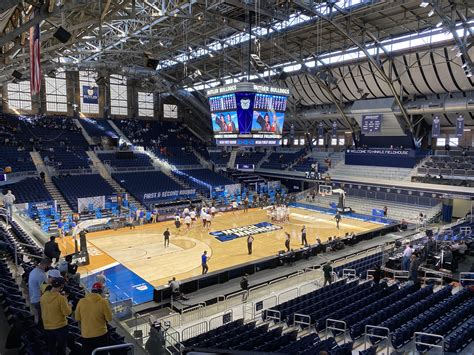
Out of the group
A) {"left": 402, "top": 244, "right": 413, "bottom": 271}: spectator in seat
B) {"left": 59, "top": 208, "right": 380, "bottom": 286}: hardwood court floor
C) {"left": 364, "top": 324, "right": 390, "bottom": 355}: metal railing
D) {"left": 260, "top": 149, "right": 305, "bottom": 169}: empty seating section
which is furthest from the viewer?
{"left": 260, "top": 149, "right": 305, "bottom": 169}: empty seating section

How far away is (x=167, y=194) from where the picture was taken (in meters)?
34.0

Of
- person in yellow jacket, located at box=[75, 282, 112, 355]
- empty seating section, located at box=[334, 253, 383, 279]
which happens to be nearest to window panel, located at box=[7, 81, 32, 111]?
empty seating section, located at box=[334, 253, 383, 279]

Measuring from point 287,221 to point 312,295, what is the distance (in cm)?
1786

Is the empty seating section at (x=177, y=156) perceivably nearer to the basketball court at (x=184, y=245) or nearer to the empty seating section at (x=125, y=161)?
the empty seating section at (x=125, y=161)

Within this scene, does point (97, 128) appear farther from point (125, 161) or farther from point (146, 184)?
point (146, 184)

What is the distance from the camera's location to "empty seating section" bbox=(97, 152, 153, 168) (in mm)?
37675

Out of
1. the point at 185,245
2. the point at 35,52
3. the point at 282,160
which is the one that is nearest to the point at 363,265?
the point at 185,245

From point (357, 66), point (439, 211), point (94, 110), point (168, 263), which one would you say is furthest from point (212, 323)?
point (94, 110)

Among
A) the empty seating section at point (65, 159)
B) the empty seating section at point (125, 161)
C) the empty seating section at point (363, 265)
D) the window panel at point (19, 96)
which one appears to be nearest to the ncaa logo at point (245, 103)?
the empty seating section at point (363, 265)

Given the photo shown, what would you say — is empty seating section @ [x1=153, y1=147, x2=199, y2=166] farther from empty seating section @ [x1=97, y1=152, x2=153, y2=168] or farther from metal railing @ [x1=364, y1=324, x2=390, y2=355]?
metal railing @ [x1=364, y1=324, x2=390, y2=355]

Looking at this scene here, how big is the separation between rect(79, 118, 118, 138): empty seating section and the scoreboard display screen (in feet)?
91.3

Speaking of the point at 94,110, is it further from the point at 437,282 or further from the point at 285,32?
the point at 437,282

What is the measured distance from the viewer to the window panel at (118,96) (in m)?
47.2

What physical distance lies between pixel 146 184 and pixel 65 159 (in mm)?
8452
